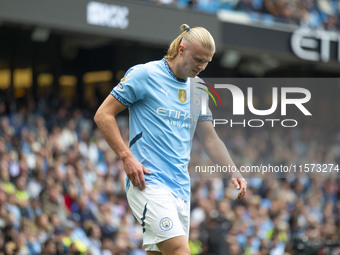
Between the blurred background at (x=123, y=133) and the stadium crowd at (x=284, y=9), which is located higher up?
the stadium crowd at (x=284, y=9)

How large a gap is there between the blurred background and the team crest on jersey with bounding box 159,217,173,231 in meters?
5.56

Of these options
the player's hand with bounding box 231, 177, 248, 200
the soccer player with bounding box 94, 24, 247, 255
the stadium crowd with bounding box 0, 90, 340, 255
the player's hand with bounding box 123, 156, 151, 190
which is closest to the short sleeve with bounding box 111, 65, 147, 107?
the soccer player with bounding box 94, 24, 247, 255

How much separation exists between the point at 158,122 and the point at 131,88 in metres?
0.28

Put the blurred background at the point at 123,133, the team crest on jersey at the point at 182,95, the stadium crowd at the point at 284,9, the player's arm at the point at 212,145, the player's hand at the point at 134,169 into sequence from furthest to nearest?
the stadium crowd at the point at 284,9 < the blurred background at the point at 123,133 < the player's arm at the point at 212,145 < the team crest on jersey at the point at 182,95 < the player's hand at the point at 134,169

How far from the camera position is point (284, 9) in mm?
20734

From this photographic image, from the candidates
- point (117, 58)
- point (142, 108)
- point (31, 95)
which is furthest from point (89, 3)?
point (142, 108)

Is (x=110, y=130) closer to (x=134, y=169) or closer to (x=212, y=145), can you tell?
(x=134, y=169)

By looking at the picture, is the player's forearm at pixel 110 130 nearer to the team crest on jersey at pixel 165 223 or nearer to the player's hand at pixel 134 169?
the player's hand at pixel 134 169

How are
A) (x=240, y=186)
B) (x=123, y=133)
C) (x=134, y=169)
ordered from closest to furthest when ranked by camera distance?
(x=134, y=169) → (x=240, y=186) → (x=123, y=133)

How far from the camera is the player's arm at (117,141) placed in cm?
444

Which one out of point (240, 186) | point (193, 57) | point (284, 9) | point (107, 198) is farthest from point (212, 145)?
point (284, 9)

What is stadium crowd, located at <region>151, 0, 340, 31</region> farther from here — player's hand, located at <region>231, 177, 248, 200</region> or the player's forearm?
the player's forearm

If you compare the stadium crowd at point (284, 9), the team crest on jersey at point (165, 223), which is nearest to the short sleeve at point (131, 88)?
the team crest on jersey at point (165, 223)

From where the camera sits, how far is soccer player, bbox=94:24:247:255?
4.50 meters
